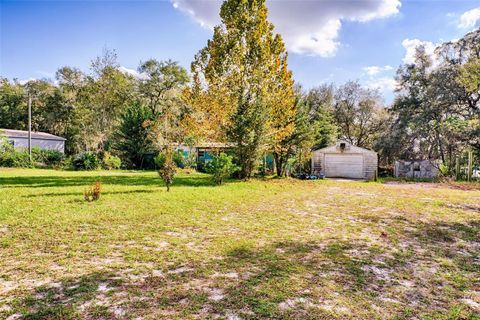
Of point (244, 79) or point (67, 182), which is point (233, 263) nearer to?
point (67, 182)

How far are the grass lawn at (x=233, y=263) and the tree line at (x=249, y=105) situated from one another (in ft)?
19.1

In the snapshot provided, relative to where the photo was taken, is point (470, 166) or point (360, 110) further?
point (360, 110)

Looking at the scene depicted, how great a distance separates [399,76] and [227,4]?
1849 centimetres

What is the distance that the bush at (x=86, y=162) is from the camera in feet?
73.6

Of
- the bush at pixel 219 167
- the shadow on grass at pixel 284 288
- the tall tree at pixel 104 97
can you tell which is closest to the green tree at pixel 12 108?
the tall tree at pixel 104 97

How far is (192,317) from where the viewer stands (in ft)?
8.49

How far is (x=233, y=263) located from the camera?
3982 mm

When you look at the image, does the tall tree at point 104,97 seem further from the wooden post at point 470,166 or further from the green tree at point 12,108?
the wooden post at point 470,166

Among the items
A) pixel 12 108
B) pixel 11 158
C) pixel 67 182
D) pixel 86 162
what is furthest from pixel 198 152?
pixel 12 108

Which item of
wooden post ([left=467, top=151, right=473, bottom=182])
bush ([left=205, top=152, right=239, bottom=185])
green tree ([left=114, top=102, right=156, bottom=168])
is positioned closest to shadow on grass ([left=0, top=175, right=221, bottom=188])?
bush ([left=205, top=152, right=239, bottom=185])

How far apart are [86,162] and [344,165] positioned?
20.2m

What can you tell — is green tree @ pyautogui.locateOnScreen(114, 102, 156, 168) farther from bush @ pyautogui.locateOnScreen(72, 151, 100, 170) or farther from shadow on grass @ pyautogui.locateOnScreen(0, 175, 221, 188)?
shadow on grass @ pyautogui.locateOnScreen(0, 175, 221, 188)

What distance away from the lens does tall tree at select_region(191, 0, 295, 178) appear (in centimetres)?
1545

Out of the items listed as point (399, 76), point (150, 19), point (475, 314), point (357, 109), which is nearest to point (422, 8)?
point (150, 19)
